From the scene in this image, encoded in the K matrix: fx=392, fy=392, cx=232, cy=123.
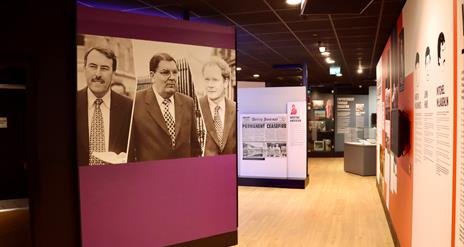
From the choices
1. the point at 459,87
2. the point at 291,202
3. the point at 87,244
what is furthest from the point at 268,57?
the point at 459,87

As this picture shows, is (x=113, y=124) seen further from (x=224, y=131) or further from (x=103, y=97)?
(x=224, y=131)

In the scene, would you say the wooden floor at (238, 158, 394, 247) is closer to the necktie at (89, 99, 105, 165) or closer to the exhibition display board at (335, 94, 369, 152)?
the necktie at (89, 99, 105, 165)

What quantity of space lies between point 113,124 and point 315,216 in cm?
392

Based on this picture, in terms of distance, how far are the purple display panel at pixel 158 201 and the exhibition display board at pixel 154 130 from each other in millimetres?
11

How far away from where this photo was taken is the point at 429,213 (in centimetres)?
313

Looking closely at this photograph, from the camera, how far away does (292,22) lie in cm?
578

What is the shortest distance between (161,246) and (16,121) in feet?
15.4

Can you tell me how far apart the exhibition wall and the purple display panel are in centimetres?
219

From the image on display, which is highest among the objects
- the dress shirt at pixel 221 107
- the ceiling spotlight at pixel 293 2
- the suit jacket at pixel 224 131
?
the ceiling spotlight at pixel 293 2

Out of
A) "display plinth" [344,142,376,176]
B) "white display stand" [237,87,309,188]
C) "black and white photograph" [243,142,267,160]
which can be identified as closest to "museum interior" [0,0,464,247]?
"white display stand" [237,87,309,188]

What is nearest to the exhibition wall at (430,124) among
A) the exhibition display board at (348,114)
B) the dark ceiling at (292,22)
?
the dark ceiling at (292,22)

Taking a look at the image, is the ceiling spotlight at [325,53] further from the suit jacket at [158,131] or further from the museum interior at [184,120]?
the suit jacket at [158,131]

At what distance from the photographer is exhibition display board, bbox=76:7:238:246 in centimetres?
423

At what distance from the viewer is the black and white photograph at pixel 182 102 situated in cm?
455
